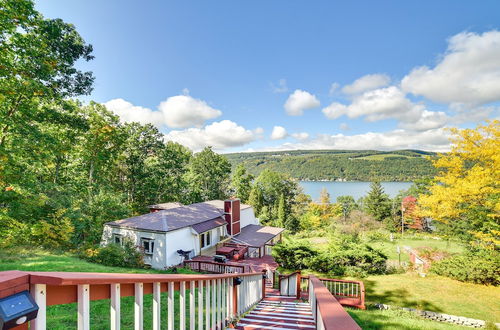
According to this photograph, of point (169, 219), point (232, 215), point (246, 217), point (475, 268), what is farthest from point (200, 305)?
point (246, 217)

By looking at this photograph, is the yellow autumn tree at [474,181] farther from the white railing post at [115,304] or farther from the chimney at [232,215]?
the white railing post at [115,304]

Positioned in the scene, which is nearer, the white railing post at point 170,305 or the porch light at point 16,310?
the porch light at point 16,310

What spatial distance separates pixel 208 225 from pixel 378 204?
36.6m

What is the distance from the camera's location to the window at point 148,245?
46.8 feet

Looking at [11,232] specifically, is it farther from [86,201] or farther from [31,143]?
[86,201]

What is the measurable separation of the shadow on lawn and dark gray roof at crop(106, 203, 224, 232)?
36.0ft

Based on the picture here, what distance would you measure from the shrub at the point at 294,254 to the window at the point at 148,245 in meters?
7.49

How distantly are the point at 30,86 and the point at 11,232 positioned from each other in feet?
22.0

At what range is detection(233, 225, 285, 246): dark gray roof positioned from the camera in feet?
61.8

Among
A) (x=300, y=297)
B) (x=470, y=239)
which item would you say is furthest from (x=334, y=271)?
Result: (x=470, y=239)

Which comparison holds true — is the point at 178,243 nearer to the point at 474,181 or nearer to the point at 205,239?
the point at 205,239

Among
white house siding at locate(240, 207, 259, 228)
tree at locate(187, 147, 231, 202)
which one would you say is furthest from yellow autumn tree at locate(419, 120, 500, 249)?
tree at locate(187, 147, 231, 202)

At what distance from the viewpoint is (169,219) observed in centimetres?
1573

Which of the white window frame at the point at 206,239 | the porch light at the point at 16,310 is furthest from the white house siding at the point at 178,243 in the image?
the porch light at the point at 16,310
